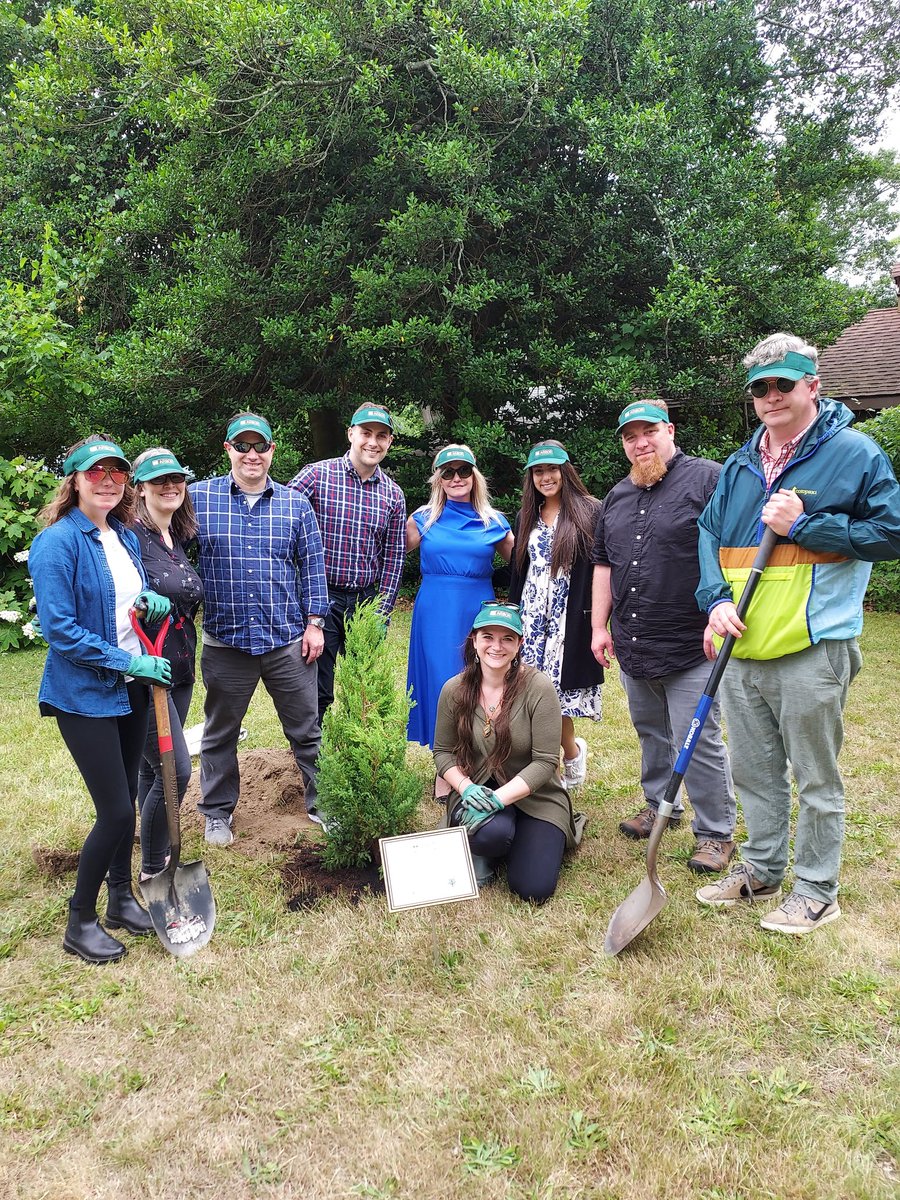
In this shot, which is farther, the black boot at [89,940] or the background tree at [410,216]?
the background tree at [410,216]

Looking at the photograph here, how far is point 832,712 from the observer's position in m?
3.30

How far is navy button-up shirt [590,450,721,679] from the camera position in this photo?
404 cm

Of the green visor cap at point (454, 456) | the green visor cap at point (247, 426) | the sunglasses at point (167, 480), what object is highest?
the green visor cap at point (247, 426)

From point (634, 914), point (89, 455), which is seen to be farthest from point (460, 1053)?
point (89, 455)

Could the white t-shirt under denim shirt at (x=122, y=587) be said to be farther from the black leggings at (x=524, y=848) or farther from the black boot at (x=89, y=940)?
the black leggings at (x=524, y=848)

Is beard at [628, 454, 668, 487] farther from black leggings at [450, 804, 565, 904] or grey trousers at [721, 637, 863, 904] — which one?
black leggings at [450, 804, 565, 904]

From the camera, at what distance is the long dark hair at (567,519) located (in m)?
4.70

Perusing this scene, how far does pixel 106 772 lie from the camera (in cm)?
335

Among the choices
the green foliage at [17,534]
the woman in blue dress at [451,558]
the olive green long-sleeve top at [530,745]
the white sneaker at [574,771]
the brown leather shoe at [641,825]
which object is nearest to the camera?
the olive green long-sleeve top at [530,745]

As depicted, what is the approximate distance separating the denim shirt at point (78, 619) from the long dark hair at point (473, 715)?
1.59 m

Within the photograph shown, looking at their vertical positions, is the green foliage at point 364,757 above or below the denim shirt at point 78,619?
below

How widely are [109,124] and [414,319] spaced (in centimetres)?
585

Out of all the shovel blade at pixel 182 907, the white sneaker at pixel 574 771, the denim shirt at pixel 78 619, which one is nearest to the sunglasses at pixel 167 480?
the denim shirt at pixel 78 619

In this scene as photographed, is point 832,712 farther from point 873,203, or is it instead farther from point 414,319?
point 873,203
